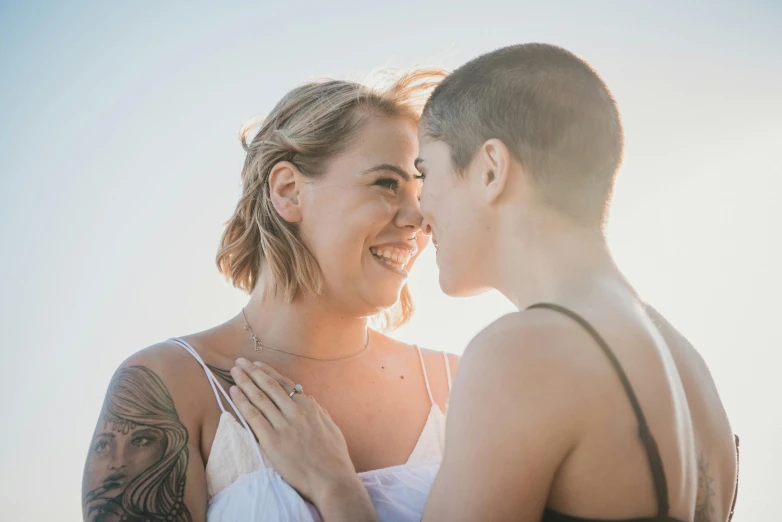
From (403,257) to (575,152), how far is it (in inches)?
61.1

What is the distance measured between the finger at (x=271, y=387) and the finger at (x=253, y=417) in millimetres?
41

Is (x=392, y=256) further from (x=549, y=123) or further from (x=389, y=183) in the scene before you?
(x=549, y=123)

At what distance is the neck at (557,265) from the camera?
7.56 ft

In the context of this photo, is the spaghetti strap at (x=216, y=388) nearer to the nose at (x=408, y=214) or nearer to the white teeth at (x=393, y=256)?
the white teeth at (x=393, y=256)

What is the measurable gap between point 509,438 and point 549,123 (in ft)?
3.69

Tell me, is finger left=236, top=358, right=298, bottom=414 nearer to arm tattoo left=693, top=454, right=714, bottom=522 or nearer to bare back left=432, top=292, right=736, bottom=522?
bare back left=432, top=292, right=736, bottom=522

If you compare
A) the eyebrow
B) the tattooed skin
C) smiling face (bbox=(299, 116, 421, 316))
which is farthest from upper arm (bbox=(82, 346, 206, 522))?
the eyebrow

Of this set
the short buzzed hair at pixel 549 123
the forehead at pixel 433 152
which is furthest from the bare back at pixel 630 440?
the forehead at pixel 433 152

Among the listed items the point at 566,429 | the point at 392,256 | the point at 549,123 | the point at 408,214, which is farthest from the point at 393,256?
the point at 566,429

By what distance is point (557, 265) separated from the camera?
2383mm

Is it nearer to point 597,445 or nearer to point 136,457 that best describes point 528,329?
point 597,445

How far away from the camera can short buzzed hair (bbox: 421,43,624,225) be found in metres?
2.54

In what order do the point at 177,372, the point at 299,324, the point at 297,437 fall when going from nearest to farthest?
the point at 297,437
the point at 177,372
the point at 299,324

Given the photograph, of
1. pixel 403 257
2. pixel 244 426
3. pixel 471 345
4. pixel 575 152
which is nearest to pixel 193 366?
pixel 244 426
